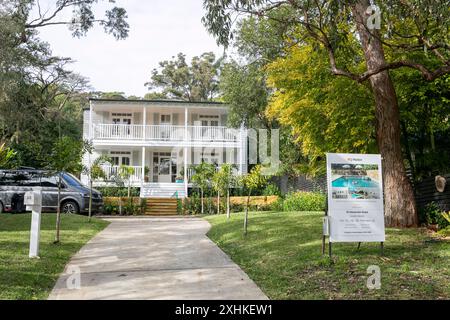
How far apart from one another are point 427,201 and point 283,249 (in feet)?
19.7

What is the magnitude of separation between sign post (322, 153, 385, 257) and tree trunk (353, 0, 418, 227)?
380 cm

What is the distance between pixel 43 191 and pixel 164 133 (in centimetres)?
1115

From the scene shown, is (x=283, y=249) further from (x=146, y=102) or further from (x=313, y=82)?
(x=146, y=102)

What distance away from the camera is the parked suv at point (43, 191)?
18.0 m

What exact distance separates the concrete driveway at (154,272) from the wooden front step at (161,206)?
1193cm

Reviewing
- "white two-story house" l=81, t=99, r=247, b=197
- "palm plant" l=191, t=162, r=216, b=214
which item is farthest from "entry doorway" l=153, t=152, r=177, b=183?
"palm plant" l=191, t=162, r=216, b=214

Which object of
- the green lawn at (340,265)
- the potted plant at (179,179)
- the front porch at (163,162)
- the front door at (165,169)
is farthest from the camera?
the front door at (165,169)

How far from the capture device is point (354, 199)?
7551 millimetres

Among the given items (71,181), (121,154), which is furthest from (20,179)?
(121,154)

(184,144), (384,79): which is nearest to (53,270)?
(384,79)

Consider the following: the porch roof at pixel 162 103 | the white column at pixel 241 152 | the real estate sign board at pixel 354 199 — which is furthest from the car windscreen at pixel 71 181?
the real estate sign board at pixel 354 199

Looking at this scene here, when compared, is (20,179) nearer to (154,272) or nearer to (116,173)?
(116,173)

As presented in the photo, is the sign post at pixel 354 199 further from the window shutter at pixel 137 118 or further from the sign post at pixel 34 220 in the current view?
the window shutter at pixel 137 118

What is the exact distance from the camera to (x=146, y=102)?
28.0 m
